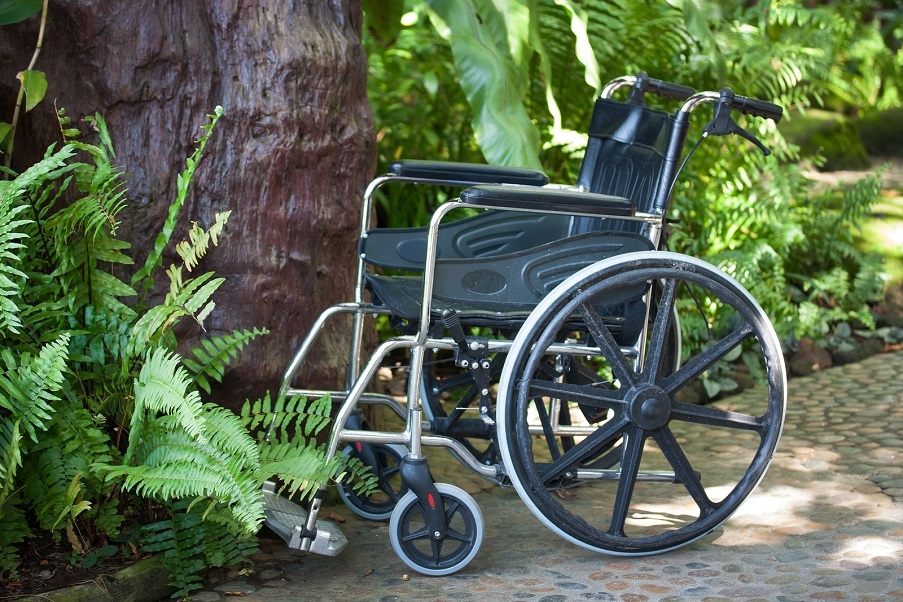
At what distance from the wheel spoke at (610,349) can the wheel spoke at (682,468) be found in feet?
0.52

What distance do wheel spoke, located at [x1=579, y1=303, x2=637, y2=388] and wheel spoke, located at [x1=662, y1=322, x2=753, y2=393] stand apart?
0.30 ft

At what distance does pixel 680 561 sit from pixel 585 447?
15.5 inches

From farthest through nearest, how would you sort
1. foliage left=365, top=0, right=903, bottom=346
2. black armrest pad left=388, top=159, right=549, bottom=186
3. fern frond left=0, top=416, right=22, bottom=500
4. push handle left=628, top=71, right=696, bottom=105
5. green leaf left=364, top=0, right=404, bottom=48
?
foliage left=365, top=0, right=903, bottom=346 < green leaf left=364, top=0, right=404, bottom=48 < push handle left=628, top=71, right=696, bottom=105 < black armrest pad left=388, top=159, right=549, bottom=186 < fern frond left=0, top=416, right=22, bottom=500

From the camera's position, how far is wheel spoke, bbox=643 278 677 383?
2.36 m

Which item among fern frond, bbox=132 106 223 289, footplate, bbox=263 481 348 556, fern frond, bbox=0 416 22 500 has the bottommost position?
footplate, bbox=263 481 348 556

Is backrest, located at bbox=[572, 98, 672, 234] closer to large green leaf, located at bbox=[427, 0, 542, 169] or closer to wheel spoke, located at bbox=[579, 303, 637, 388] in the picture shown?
large green leaf, located at bbox=[427, 0, 542, 169]

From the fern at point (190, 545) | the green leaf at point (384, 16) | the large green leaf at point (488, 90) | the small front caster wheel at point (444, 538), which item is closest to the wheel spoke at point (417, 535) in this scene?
the small front caster wheel at point (444, 538)

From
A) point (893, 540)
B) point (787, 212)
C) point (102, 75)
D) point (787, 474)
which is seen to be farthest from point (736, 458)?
point (102, 75)

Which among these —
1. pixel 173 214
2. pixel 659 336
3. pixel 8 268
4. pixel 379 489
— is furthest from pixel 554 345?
pixel 8 268

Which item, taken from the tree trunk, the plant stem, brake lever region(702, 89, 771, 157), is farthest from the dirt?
brake lever region(702, 89, 771, 157)

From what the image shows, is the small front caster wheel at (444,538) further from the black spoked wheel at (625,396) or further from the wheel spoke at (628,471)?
the wheel spoke at (628,471)

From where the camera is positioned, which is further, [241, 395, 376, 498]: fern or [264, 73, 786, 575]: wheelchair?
[264, 73, 786, 575]: wheelchair

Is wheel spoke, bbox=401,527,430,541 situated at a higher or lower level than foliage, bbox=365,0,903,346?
lower

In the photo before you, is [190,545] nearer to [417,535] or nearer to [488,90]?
[417,535]
